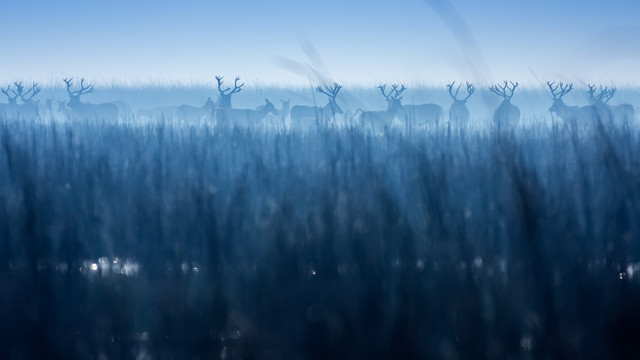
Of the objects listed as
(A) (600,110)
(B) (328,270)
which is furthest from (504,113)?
(B) (328,270)

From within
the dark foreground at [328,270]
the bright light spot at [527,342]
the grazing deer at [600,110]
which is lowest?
the bright light spot at [527,342]

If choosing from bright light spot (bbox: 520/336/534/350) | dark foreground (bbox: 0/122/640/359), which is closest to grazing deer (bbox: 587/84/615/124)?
dark foreground (bbox: 0/122/640/359)

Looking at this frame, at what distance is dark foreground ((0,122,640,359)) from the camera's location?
1.95 metres

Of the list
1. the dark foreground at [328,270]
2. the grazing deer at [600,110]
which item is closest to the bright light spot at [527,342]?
the dark foreground at [328,270]

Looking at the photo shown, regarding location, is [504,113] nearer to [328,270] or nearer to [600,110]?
[600,110]

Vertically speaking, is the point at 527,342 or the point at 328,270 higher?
the point at 328,270

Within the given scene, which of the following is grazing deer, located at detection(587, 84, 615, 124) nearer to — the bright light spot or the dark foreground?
the dark foreground

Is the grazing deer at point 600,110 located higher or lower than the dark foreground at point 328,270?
higher

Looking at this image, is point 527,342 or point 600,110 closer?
point 527,342

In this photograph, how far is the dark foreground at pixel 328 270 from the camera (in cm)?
195

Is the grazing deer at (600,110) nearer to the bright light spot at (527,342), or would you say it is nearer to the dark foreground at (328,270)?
the dark foreground at (328,270)

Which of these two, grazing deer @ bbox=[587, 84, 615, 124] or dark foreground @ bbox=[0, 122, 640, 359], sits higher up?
grazing deer @ bbox=[587, 84, 615, 124]

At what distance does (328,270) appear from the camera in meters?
2.29

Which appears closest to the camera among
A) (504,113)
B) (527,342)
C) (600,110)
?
(527,342)
